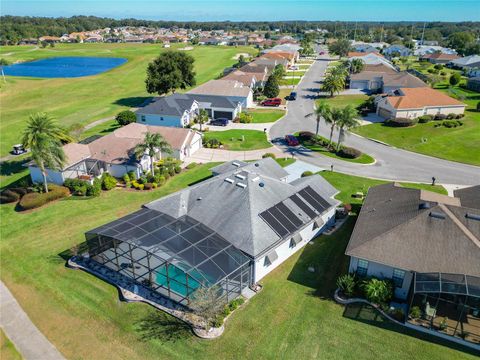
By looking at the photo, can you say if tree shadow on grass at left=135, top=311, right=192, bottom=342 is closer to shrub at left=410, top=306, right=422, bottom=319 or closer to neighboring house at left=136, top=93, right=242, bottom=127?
shrub at left=410, top=306, right=422, bottom=319

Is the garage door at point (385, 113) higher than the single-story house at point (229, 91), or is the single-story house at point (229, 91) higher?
the single-story house at point (229, 91)

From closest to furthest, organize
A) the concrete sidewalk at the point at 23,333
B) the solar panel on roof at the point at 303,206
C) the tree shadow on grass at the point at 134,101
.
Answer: the concrete sidewalk at the point at 23,333
the solar panel on roof at the point at 303,206
the tree shadow on grass at the point at 134,101

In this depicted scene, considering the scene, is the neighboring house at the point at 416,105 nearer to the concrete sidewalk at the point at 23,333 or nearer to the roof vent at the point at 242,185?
the roof vent at the point at 242,185

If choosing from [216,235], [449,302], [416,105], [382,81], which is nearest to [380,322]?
[449,302]

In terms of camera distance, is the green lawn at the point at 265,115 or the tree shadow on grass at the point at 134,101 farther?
the tree shadow on grass at the point at 134,101

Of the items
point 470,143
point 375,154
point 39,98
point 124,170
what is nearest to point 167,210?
point 124,170

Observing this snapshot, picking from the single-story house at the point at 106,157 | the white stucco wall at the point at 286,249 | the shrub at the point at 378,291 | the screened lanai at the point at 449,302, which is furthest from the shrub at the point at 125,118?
the screened lanai at the point at 449,302

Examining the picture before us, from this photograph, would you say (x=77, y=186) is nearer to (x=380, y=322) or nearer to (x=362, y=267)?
(x=362, y=267)
